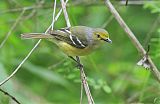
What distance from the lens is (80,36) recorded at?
5.36m

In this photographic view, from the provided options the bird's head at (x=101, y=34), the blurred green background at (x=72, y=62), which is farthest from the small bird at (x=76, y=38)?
the blurred green background at (x=72, y=62)

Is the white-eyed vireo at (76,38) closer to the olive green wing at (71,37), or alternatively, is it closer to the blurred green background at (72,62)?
the olive green wing at (71,37)

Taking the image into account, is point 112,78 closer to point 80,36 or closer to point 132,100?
point 132,100

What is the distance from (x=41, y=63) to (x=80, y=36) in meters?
2.04

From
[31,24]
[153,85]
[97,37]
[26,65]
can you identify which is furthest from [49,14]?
[153,85]

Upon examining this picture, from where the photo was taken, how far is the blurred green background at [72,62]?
225 inches

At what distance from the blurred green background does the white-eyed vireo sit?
6.3 inches

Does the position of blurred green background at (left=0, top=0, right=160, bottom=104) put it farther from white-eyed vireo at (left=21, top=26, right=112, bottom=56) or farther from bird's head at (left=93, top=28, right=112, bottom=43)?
bird's head at (left=93, top=28, right=112, bottom=43)

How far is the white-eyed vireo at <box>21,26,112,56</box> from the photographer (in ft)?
16.8

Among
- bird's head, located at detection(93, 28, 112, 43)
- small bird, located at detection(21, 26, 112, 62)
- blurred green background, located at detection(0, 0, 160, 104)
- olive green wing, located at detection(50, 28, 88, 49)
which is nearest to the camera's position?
bird's head, located at detection(93, 28, 112, 43)

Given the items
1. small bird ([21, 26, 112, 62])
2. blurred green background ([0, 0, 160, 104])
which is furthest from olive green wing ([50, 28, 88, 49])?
blurred green background ([0, 0, 160, 104])

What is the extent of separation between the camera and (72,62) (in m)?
5.26

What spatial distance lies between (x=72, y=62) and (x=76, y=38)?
0.30 meters

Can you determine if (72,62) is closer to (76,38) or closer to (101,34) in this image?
(76,38)
